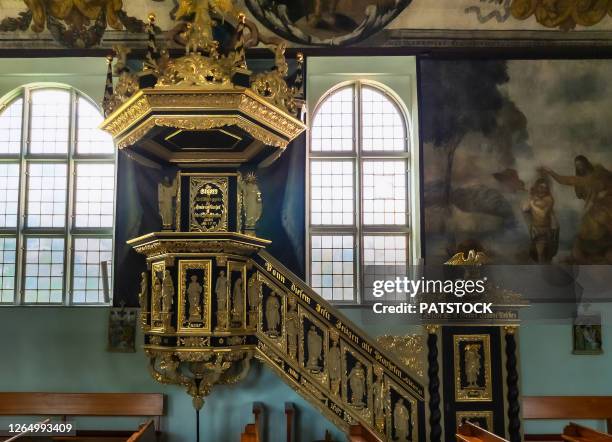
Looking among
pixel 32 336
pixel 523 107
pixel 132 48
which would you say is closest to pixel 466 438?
pixel 523 107

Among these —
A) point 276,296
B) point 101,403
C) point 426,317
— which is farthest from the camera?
point 101,403

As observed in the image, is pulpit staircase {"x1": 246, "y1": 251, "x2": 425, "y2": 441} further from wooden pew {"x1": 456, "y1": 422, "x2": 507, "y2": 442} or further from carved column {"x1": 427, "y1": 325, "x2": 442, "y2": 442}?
wooden pew {"x1": 456, "y1": 422, "x2": 507, "y2": 442}

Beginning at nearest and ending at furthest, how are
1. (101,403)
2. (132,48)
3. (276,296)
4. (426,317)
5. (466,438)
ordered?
(466,438) < (426,317) < (276,296) < (101,403) < (132,48)

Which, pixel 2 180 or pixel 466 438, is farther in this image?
pixel 2 180

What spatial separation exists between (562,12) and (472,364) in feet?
19.8

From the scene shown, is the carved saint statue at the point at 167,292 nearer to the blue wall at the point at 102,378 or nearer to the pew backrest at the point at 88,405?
the blue wall at the point at 102,378

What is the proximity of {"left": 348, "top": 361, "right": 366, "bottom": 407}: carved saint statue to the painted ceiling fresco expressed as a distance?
5081 mm

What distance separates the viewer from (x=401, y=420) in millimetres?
7879

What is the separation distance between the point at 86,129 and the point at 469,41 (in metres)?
6.25

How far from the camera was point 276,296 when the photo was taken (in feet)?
27.6

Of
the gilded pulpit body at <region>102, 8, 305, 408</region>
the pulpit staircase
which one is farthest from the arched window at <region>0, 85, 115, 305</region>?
the pulpit staircase

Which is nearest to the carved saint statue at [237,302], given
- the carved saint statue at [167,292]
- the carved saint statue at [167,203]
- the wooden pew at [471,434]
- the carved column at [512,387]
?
the carved saint statue at [167,292]

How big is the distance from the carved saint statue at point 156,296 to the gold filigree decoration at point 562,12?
6805mm

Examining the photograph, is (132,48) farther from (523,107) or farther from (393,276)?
(523,107)
